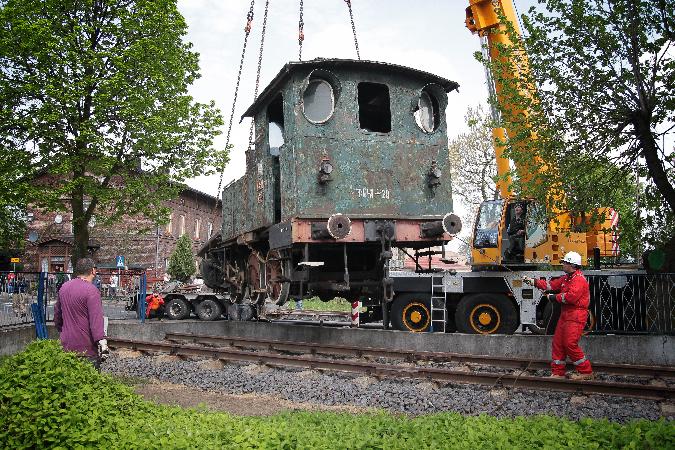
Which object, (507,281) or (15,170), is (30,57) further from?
(507,281)

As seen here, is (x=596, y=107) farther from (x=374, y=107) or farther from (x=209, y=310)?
(x=209, y=310)

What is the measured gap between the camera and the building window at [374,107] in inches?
407

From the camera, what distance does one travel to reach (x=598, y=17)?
9.53m

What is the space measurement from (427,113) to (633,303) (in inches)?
210

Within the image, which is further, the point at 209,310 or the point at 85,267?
the point at 209,310

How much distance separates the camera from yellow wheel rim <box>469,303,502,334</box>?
11562 mm

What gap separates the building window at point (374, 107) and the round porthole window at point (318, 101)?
963 mm

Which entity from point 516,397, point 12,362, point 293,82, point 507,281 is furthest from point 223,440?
point 507,281

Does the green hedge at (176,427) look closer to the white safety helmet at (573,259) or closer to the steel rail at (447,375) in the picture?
the steel rail at (447,375)

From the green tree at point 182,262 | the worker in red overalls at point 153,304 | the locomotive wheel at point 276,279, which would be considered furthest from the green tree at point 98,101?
the green tree at point 182,262

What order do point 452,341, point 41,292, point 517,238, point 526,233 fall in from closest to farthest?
point 452,341 < point 41,292 < point 526,233 < point 517,238

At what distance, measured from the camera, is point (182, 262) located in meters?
37.5

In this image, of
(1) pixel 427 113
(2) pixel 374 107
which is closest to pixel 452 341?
(1) pixel 427 113

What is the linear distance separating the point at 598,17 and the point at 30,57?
15.1 m
